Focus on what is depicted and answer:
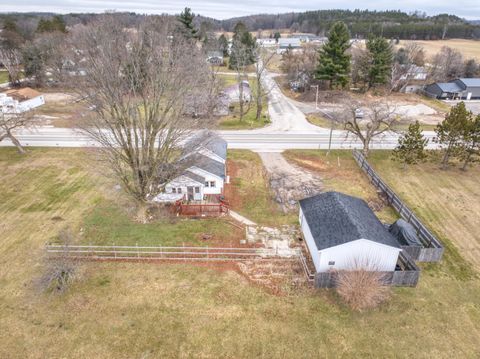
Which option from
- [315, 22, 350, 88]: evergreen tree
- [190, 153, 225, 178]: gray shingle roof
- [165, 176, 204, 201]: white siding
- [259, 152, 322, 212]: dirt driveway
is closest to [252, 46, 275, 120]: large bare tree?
[315, 22, 350, 88]: evergreen tree

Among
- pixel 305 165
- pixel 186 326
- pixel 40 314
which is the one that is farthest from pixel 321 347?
pixel 305 165

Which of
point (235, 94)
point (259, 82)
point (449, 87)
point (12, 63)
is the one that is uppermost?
point (12, 63)

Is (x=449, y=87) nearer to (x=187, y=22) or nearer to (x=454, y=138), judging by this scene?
(x=454, y=138)

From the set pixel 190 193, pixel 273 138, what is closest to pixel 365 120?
pixel 273 138

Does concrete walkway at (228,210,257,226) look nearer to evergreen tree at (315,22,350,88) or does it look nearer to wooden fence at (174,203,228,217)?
wooden fence at (174,203,228,217)

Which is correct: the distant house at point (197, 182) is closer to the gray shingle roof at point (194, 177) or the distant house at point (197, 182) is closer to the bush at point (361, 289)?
the gray shingle roof at point (194, 177)

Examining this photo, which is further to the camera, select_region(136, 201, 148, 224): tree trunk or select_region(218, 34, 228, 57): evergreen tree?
select_region(218, 34, 228, 57): evergreen tree
